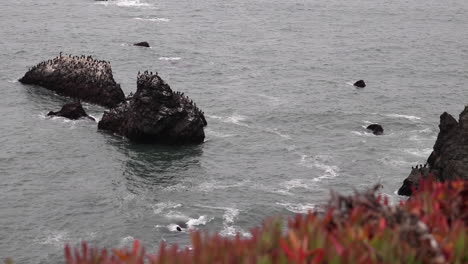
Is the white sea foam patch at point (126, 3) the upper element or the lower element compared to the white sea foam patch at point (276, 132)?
upper

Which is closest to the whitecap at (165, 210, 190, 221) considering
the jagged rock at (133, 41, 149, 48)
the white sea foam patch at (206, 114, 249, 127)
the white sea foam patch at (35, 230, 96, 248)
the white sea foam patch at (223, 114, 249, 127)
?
the white sea foam patch at (35, 230, 96, 248)

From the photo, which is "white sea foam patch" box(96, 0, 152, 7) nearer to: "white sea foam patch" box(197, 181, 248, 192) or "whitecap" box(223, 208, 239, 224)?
"white sea foam patch" box(197, 181, 248, 192)

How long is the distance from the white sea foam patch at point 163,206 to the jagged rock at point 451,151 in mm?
20309

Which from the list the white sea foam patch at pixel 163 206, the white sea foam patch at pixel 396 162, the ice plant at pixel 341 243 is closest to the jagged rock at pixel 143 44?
the white sea foam patch at pixel 396 162

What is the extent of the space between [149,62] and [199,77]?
33.5 feet

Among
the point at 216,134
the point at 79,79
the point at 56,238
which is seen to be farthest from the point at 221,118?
the point at 56,238

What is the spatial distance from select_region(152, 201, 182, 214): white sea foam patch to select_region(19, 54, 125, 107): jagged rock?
3141 cm

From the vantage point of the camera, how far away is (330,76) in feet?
354

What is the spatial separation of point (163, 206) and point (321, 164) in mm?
19367

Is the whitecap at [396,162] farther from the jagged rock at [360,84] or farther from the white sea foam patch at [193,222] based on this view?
the jagged rock at [360,84]

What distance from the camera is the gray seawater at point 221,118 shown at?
5741 centimetres

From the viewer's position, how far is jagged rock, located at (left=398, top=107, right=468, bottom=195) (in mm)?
51406

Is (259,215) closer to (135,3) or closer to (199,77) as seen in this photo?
(199,77)

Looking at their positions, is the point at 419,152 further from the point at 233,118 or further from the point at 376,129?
the point at 233,118
